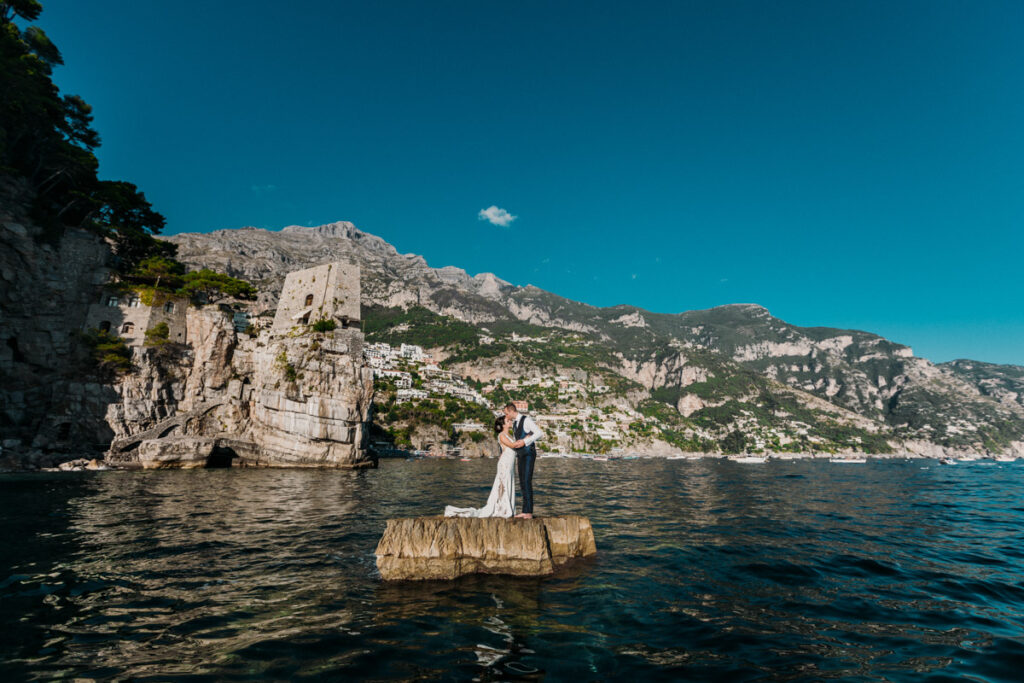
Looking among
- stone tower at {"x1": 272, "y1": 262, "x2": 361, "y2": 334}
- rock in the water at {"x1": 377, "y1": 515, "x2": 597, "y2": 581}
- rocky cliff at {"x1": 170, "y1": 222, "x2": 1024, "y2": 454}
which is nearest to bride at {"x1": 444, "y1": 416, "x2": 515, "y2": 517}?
rock in the water at {"x1": 377, "y1": 515, "x2": 597, "y2": 581}

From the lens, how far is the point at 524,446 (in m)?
8.59

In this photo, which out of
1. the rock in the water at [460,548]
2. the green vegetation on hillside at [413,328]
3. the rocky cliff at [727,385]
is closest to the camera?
the rock in the water at [460,548]

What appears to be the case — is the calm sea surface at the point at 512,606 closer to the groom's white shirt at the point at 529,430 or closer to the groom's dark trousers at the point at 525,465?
the groom's dark trousers at the point at 525,465

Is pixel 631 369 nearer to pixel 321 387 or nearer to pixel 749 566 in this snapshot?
pixel 321 387

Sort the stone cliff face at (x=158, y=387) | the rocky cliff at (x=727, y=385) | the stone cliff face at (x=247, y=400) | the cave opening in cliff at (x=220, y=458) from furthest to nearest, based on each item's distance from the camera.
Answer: the rocky cliff at (x=727, y=385)
the stone cliff face at (x=247, y=400)
the cave opening in cliff at (x=220, y=458)
the stone cliff face at (x=158, y=387)

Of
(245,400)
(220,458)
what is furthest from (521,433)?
(245,400)

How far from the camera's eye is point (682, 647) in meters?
5.32

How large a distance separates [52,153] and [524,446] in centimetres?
5663

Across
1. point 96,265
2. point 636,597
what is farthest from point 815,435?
point 96,265

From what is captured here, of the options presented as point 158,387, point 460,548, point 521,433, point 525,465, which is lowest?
point 460,548

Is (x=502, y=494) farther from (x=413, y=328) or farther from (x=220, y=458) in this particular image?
(x=413, y=328)

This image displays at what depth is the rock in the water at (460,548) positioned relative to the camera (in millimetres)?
7754

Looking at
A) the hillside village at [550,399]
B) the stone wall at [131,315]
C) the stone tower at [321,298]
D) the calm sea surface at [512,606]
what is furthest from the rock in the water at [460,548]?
the hillside village at [550,399]

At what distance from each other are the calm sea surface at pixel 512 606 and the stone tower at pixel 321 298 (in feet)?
117
